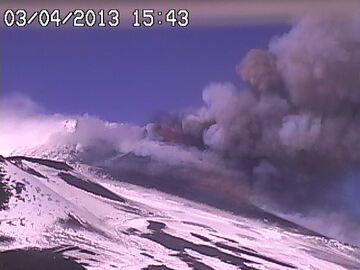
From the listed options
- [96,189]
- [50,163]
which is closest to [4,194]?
[50,163]

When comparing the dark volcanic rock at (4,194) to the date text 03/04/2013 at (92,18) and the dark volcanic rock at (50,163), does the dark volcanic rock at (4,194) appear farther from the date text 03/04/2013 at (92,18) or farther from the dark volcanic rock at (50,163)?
the date text 03/04/2013 at (92,18)

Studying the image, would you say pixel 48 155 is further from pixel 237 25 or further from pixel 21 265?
pixel 237 25

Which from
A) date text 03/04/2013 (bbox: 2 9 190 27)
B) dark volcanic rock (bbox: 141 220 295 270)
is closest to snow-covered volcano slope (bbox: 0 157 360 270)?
dark volcanic rock (bbox: 141 220 295 270)

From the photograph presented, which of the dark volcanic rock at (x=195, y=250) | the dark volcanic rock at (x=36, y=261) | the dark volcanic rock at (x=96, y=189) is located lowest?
the dark volcanic rock at (x=36, y=261)

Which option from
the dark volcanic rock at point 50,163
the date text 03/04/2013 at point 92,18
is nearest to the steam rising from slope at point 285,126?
the dark volcanic rock at point 50,163

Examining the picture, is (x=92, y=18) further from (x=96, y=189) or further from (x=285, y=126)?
(x=285, y=126)

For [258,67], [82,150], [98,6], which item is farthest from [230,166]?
[98,6]
